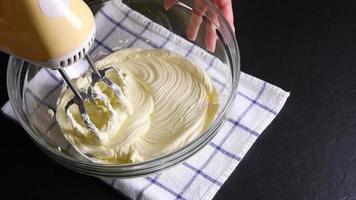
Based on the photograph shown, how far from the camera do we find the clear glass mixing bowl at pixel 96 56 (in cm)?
75

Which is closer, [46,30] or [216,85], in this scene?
[46,30]

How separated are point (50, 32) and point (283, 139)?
439 mm

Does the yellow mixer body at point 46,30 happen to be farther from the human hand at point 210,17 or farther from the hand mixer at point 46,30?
the human hand at point 210,17

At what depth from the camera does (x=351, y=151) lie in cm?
85

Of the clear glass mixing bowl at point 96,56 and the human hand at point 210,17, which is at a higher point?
the human hand at point 210,17

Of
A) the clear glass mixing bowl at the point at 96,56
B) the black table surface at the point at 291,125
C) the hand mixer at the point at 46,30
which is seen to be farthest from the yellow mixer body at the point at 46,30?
the black table surface at the point at 291,125

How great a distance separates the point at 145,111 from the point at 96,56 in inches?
8.2

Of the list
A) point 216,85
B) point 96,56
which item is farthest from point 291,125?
point 96,56

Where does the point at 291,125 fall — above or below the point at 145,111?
above

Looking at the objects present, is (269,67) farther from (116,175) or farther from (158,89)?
(116,175)

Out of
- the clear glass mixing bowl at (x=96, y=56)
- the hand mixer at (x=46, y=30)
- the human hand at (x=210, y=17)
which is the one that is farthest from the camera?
the human hand at (x=210, y=17)

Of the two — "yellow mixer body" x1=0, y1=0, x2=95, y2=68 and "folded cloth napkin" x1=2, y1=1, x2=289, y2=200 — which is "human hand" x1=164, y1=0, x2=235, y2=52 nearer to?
"folded cloth napkin" x1=2, y1=1, x2=289, y2=200

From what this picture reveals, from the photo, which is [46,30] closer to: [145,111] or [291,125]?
[145,111]

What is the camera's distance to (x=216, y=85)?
927 millimetres
